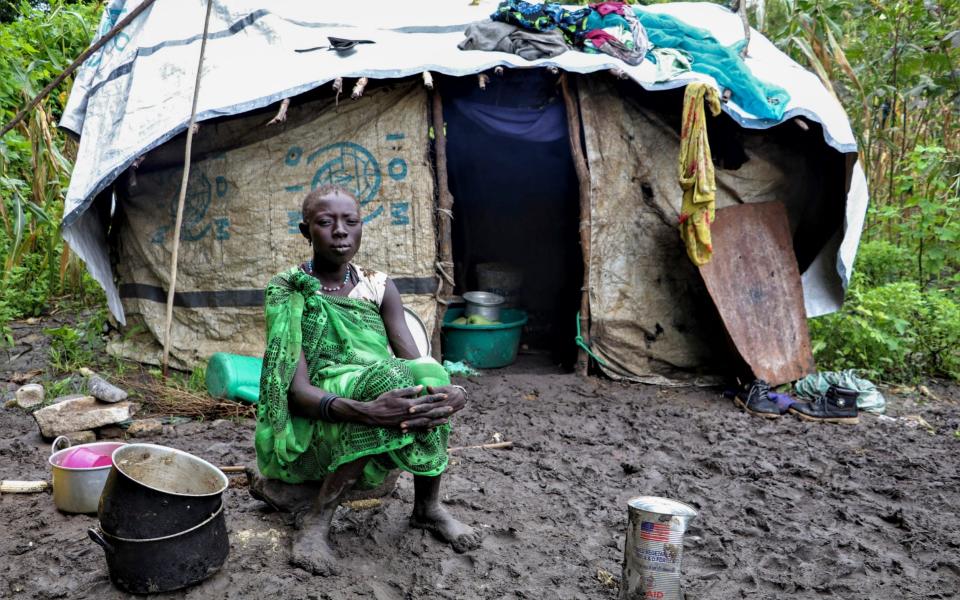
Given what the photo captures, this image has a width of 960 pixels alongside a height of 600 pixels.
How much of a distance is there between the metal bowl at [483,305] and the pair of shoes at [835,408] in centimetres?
229

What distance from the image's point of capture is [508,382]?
196 inches

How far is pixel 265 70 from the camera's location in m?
4.50

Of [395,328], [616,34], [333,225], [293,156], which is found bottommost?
[395,328]

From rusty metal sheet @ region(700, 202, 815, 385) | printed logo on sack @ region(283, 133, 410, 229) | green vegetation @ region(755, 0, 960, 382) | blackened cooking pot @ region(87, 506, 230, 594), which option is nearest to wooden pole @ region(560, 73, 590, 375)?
rusty metal sheet @ region(700, 202, 815, 385)

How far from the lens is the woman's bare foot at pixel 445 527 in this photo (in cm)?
249

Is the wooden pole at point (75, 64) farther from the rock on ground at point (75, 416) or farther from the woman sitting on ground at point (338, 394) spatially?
the woman sitting on ground at point (338, 394)

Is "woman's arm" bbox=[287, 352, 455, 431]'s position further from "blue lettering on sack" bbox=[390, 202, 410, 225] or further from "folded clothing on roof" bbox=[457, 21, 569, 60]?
"folded clothing on roof" bbox=[457, 21, 569, 60]

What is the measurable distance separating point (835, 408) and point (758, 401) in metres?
0.43

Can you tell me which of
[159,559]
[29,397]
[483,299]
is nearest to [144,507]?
[159,559]

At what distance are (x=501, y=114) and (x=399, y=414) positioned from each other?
329 centimetres

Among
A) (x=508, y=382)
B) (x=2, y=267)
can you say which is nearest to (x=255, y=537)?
(x=508, y=382)

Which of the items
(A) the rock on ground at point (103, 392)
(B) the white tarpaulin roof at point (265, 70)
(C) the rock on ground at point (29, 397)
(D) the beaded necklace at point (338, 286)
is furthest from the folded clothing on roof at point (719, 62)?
(C) the rock on ground at point (29, 397)

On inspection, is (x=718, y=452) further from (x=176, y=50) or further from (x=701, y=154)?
(x=176, y=50)

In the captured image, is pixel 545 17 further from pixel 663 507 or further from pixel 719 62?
pixel 663 507
